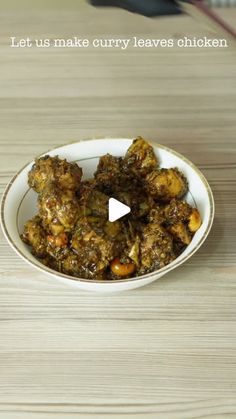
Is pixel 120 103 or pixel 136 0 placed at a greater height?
pixel 136 0

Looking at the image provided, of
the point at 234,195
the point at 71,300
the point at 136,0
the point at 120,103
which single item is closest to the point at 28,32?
the point at 136,0

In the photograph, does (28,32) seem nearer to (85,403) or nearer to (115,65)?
(115,65)

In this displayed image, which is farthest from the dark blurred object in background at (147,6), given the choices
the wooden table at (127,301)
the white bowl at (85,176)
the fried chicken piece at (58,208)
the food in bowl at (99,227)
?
the fried chicken piece at (58,208)

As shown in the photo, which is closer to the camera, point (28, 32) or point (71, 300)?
point (71, 300)

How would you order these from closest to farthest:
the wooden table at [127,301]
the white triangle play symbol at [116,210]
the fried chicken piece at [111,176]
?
the wooden table at [127,301] → the white triangle play symbol at [116,210] → the fried chicken piece at [111,176]

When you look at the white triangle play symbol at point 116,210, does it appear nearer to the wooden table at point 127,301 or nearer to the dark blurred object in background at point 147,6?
the wooden table at point 127,301

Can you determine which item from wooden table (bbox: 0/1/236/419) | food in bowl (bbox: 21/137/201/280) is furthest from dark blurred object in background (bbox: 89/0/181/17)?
food in bowl (bbox: 21/137/201/280)
